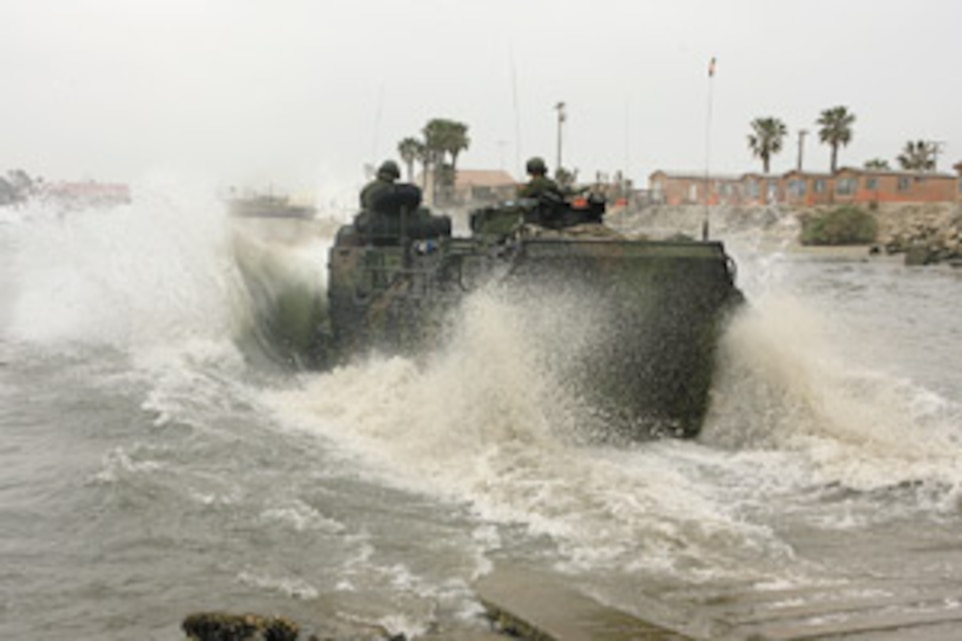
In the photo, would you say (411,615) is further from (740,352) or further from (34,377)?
(34,377)

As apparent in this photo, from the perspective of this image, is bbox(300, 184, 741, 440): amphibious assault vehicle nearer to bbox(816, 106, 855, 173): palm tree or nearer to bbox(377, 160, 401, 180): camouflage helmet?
bbox(377, 160, 401, 180): camouflage helmet

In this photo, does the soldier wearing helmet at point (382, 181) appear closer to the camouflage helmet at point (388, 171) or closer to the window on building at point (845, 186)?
the camouflage helmet at point (388, 171)

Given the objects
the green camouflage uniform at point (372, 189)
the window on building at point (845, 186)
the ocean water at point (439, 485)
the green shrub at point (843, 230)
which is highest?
the window on building at point (845, 186)

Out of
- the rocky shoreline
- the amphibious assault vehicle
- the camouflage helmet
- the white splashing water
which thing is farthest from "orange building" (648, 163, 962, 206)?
the amphibious assault vehicle

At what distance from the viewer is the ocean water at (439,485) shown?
20.1ft

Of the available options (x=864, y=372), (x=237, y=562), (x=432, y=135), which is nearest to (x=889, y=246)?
(x=432, y=135)

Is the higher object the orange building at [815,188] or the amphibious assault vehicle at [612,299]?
the orange building at [815,188]

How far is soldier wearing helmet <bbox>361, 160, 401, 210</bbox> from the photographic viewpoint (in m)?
13.4

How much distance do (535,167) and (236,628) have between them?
754cm

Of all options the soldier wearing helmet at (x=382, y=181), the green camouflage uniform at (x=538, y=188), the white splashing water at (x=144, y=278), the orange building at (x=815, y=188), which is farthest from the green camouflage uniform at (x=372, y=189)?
the orange building at (x=815, y=188)

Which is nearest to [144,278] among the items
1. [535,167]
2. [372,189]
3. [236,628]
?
[372,189]

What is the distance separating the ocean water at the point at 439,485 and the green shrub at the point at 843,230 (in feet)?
169

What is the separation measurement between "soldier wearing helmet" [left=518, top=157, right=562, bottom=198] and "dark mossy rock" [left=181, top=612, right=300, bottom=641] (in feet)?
22.8

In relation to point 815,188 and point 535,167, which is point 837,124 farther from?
point 535,167
